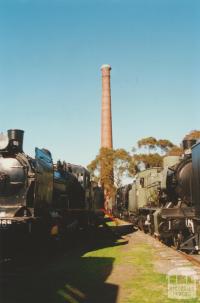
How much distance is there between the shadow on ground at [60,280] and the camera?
668 cm

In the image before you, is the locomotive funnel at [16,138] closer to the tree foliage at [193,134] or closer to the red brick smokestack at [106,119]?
the tree foliage at [193,134]

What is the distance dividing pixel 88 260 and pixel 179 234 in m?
3.24

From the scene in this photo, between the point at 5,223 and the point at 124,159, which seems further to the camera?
the point at 124,159

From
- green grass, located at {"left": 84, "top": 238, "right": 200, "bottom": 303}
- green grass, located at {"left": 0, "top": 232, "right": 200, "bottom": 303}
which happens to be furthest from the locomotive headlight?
green grass, located at {"left": 84, "top": 238, "right": 200, "bottom": 303}

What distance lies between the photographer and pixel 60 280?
26.4ft

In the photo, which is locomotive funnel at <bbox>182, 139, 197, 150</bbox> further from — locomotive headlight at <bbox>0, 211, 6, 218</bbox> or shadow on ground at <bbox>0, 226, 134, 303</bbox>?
locomotive headlight at <bbox>0, 211, 6, 218</bbox>

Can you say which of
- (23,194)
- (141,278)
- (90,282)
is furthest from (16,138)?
(141,278)

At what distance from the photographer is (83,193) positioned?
1767cm

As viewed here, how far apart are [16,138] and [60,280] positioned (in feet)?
13.8

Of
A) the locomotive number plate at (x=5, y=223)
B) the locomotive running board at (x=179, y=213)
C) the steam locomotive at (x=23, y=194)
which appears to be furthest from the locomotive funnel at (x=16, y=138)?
the locomotive running board at (x=179, y=213)

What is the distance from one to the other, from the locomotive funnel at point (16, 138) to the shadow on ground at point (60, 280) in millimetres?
3017

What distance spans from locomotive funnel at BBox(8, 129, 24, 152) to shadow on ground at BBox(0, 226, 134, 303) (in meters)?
3.02

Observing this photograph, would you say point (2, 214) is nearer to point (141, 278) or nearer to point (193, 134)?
point (141, 278)

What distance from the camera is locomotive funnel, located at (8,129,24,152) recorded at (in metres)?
10.5
